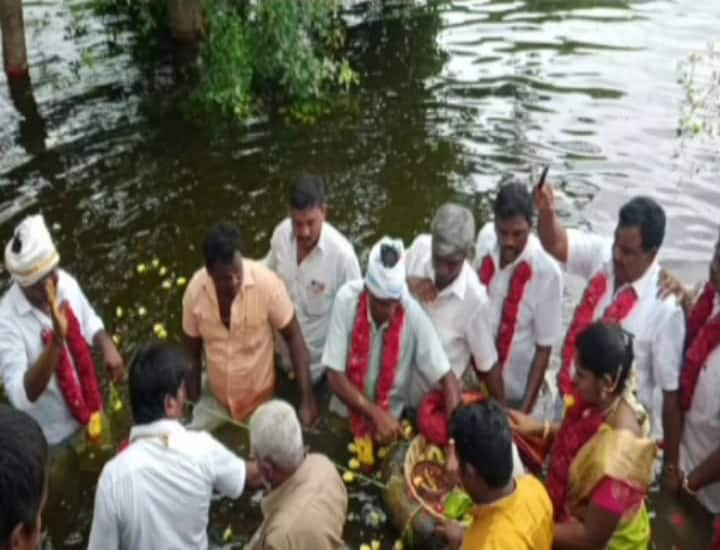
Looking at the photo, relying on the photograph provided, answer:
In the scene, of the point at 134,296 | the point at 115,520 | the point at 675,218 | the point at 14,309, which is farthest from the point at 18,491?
the point at 675,218

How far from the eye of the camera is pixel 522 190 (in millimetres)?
5949

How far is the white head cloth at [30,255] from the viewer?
5.34 meters

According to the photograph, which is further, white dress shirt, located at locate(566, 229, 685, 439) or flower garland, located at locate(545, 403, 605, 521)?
white dress shirt, located at locate(566, 229, 685, 439)

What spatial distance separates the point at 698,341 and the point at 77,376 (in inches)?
163

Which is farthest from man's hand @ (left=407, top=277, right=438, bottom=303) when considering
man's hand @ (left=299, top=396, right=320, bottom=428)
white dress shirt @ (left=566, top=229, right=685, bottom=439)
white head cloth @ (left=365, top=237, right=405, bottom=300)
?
man's hand @ (left=299, top=396, right=320, bottom=428)

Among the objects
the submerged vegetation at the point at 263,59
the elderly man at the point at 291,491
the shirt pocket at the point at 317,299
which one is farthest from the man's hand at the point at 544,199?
the submerged vegetation at the point at 263,59

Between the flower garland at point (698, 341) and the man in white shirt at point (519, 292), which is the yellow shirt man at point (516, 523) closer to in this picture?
the flower garland at point (698, 341)

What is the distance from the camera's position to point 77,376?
6008 mm

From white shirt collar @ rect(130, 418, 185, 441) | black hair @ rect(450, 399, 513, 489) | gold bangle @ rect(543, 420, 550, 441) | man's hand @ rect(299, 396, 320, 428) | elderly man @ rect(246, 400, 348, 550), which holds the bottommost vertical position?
man's hand @ rect(299, 396, 320, 428)

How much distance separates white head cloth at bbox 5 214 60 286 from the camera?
17.5 feet

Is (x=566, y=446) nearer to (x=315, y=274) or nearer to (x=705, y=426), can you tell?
(x=705, y=426)

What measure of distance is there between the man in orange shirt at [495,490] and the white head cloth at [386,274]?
5.34 feet

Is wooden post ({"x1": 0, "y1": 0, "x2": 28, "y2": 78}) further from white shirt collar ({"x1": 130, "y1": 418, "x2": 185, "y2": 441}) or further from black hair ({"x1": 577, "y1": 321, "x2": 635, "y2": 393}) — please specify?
black hair ({"x1": 577, "y1": 321, "x2": 635, "y2": 393})

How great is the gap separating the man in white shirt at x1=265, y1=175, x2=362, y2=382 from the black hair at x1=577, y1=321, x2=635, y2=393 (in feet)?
8.60
